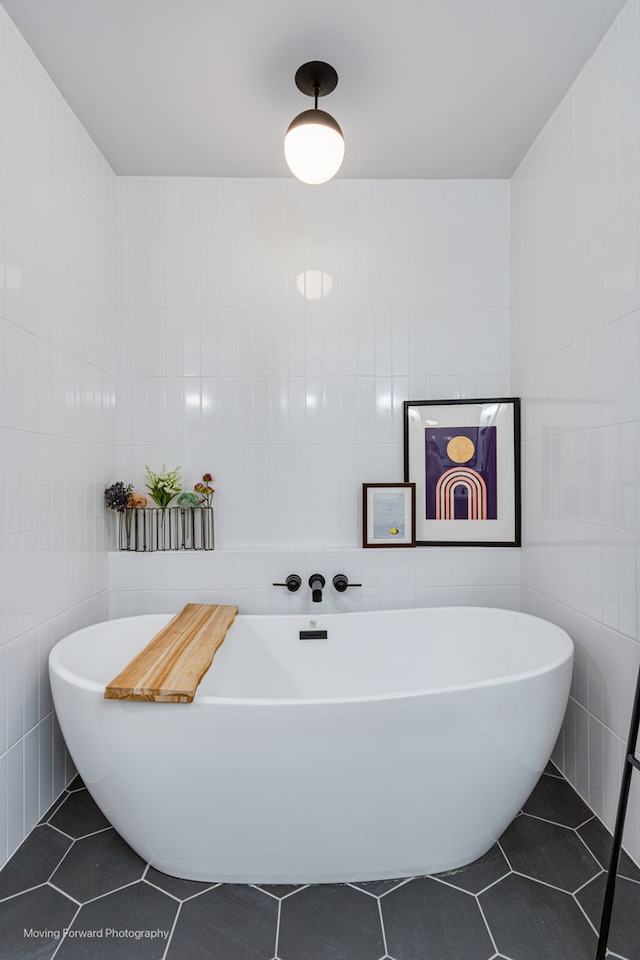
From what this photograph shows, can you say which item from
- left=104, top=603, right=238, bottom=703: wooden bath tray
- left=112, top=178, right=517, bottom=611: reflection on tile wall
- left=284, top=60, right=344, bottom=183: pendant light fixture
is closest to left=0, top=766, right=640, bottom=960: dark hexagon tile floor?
left=104, top=603, right=238, bottom=703: wooden bath tray

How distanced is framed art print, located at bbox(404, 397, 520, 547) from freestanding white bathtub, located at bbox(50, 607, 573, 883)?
2.96ft

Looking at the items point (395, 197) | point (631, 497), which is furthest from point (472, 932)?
point (395, 197)

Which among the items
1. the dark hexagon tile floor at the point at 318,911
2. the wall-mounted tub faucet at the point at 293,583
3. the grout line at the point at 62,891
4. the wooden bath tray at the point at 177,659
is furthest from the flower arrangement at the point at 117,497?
the grout line at the point at 62,891

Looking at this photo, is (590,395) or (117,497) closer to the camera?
(590,395)

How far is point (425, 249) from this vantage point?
2.58m

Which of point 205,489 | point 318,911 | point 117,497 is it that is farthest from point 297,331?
point 318,911

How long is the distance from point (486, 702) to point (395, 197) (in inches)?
87.5

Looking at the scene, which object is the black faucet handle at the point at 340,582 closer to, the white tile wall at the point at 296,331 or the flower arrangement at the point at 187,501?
the white tile wall at the point at 296,331

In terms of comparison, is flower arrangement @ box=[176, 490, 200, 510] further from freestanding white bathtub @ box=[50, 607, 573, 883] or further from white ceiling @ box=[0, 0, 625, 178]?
white ceiling @ box=[0, 0, 625, 178]

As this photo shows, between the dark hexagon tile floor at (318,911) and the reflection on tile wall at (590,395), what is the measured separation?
0.89ft

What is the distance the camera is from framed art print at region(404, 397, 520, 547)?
2492 millimetres

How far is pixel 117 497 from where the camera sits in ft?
7.76

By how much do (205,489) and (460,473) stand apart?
1172 millimetres

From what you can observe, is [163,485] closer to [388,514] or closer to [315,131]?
[388,514]
